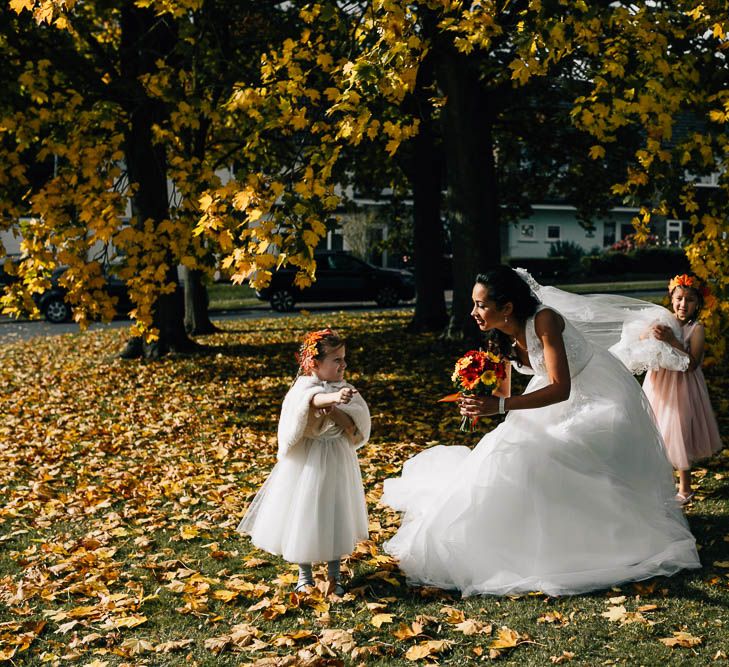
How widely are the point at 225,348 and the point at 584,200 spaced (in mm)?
11431

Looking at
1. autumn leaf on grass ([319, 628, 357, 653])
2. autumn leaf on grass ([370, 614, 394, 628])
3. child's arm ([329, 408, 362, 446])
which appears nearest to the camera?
autumn leaf on grass ([319, 628, 357, 653])

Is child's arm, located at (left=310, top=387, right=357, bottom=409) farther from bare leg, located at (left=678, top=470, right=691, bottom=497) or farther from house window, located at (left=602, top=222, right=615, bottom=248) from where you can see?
house window, located at (left=602, top=222, right=615, bottom=248)

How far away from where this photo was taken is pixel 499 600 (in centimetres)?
466

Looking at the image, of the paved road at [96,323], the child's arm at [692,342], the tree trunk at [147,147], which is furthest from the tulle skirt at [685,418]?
the paved road at [96,323]

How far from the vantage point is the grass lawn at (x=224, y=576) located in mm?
4172

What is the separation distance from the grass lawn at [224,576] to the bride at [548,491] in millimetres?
165

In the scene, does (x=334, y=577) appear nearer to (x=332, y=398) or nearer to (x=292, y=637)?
(x=292, y=637)

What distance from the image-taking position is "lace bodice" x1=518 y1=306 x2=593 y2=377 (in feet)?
16.8

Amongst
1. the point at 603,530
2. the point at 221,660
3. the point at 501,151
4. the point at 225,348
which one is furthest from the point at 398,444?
the point at 501,151

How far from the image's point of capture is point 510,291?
16.5 feet

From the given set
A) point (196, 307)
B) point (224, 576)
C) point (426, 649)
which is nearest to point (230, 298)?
point (196, 307)

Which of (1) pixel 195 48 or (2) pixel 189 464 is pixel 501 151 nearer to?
(1) pixel 195 48

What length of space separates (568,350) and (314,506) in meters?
1.85

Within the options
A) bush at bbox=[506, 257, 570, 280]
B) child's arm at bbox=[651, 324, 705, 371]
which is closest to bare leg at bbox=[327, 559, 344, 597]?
child's arm at bbox=[651, 324, 705, 371]
